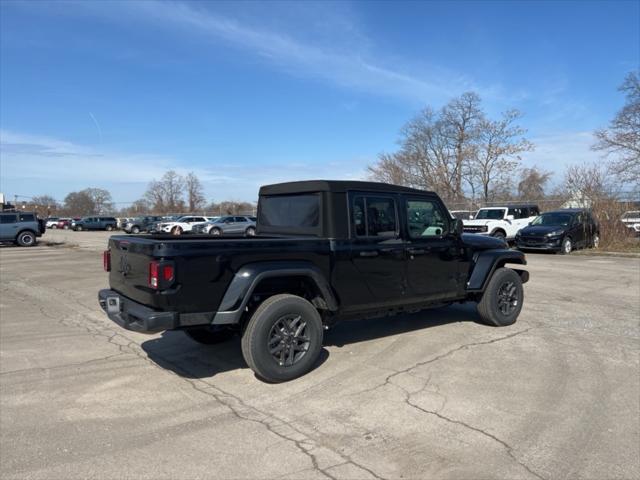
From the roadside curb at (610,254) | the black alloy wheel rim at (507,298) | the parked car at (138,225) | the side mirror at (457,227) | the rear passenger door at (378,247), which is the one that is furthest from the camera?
the parked car at (138,225)

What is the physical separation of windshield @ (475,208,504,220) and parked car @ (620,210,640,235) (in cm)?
503

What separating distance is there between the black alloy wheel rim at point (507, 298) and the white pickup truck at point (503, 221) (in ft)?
54.4

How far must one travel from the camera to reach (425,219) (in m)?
6.28

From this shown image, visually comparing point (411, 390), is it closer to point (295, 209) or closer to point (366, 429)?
point (366, 429)

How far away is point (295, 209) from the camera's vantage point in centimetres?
592

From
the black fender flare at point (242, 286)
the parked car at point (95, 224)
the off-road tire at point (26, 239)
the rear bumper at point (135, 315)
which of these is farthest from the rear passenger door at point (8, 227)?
the parked car at point (95, 224)

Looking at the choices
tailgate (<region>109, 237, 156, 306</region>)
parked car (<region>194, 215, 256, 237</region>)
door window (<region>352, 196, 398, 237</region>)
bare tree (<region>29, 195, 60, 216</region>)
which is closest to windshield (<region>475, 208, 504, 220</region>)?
parked car (<region>194, 215, 256, 237</region>)

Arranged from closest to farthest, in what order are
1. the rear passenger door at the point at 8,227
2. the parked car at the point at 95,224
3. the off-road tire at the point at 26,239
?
the rear passenger door at the point at 8,227, the off-road tire at the point at 26,239, the parked car at the point at 95,224

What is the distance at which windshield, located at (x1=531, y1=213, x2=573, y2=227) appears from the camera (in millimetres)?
20312

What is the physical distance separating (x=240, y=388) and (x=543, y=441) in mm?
2619

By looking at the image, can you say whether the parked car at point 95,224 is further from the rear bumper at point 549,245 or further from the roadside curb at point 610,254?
the roadside curb at point 610,254

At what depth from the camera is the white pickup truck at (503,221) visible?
23281 millimetres

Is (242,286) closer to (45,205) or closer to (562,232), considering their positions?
(562,232)

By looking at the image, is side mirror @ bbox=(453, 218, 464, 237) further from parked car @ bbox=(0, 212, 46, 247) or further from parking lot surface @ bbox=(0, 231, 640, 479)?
parked car @ bbox=(0, 212, 46, 247)
